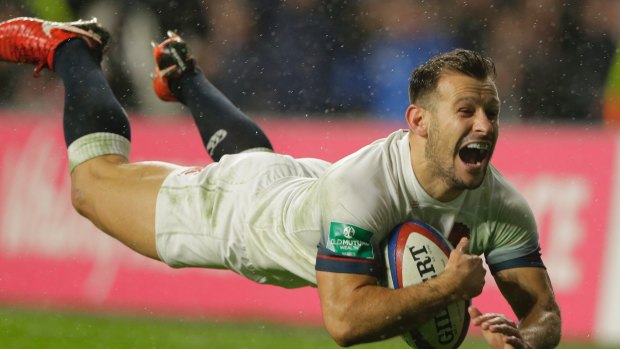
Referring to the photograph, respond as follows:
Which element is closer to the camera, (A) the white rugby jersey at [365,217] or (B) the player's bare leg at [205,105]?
(A) the white rugby jersey at [365,217]

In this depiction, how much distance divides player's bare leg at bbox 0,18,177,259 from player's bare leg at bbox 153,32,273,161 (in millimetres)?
372

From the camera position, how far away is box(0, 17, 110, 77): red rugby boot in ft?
21.1

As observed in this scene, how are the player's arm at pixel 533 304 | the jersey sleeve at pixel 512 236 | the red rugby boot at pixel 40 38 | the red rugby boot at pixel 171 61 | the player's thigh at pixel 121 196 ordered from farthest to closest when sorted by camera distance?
the red rugby boot at pixel 171 61
the red rugby boot at pixel 40 38
the player's thigh at pixel 121 196
the jersey sleeve at pixel 512 236
the player's arm at pixel 533 304

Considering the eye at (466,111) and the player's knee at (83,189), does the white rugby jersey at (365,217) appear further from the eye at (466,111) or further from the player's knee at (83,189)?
the player's knee at (83,189)

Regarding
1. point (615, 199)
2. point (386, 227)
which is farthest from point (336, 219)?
point (615, 199)

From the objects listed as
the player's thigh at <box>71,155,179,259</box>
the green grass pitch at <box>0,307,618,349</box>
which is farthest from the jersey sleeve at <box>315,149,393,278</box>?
the green grass pitch at <box>0,307,618,349</box>

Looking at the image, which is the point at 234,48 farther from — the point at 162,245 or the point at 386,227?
the point at 386,227

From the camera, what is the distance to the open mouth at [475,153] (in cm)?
479

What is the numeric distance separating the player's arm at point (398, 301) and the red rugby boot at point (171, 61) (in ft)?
7.77

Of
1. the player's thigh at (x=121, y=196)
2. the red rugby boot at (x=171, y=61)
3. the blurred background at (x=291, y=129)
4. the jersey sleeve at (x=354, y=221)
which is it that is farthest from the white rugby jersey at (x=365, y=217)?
the blurred background at (x=291, y=129)

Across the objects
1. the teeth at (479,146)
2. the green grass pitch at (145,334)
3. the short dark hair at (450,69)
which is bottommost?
the green grass pitch at (145,334)

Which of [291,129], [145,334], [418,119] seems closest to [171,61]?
[145,334]

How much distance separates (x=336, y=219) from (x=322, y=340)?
3067mm

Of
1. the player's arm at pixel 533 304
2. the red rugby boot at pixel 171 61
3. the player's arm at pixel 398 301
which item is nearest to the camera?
the player's arm at pixel 398 301
